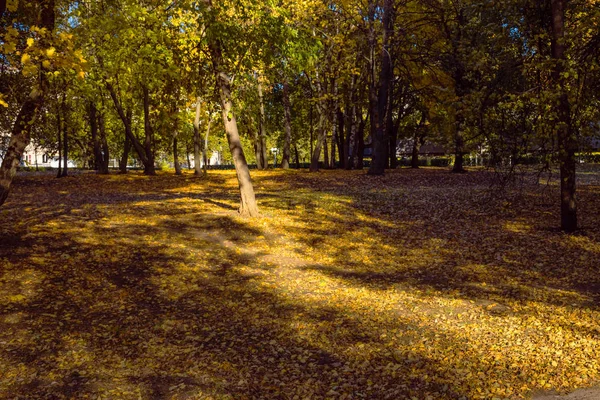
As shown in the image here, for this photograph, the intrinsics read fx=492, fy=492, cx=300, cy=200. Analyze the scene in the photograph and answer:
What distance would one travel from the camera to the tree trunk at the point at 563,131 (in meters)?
11.0

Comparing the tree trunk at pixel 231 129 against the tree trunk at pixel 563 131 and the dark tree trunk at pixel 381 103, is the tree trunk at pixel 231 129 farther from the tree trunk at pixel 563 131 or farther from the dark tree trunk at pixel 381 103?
the dark tree trunk at pixel 381 103

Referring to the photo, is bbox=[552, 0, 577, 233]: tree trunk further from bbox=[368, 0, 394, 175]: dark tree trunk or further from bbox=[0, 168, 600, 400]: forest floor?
bbox=[368, 0, 394, 175]: dark tree trunk

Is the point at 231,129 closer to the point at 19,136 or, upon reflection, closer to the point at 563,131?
the point at 19,136

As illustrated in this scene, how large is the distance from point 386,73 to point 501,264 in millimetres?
18048

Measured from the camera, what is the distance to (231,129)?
15.7 metres

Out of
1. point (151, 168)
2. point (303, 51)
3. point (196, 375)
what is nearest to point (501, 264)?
point (303, 51)

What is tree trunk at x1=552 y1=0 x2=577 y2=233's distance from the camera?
36.1ft

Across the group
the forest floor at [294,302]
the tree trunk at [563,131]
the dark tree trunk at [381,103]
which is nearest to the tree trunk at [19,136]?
the forest floor at [294,302]

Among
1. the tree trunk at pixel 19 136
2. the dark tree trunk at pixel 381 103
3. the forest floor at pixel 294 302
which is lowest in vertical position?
the forest floor at pixel 294 302

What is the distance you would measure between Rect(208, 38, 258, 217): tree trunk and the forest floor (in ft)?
2.22

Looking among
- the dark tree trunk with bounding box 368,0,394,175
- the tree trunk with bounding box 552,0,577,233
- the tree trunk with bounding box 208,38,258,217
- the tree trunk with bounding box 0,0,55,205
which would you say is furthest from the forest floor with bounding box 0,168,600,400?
the dark tree trunk with bounding box 368,0,394,175

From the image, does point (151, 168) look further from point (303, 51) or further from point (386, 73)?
point (303, 51)

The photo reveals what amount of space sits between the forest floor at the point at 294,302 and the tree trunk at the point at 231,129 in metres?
0.68

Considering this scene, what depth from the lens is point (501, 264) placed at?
12594 mm
